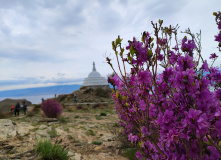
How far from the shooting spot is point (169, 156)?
66.4 inches

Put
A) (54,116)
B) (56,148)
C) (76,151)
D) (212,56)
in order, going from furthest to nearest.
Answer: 1. (54,116)
2. (76,151)
3. (56,148)
4. (212,56)

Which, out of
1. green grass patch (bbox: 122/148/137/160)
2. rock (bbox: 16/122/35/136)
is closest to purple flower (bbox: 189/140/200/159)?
green grass patch (bbox: 122/148/137/160)

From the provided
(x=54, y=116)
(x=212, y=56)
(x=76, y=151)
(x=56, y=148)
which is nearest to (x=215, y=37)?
(x=212, y=56)

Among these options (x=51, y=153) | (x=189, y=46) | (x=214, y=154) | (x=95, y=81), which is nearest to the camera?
(x=214, y=154)

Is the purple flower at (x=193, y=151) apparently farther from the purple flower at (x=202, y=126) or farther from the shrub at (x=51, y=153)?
the shrub at (x=51, y=153)

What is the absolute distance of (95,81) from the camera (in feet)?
156

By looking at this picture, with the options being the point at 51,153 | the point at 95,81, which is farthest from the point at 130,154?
the point at 95,81

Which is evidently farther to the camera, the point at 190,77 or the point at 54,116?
the point at 54,116

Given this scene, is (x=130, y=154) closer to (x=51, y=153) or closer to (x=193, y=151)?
(x=51, y=153)

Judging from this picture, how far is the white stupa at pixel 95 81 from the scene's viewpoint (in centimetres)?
4516

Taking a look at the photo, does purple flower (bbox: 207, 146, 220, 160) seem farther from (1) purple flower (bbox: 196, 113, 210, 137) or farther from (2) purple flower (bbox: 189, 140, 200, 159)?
(1) purple flower (bbox: 196, 113, 210, 137)

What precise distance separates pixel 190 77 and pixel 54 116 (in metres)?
12.4

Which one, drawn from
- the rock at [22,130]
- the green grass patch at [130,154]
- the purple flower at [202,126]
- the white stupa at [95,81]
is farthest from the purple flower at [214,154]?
the white stupa at [95,81]

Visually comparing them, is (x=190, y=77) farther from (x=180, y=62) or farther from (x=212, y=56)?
(x=212, y=56)
